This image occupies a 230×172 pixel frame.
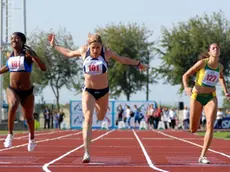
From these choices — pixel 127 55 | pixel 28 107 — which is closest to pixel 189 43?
pixel 127 55

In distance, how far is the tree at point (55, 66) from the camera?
80.2 meters

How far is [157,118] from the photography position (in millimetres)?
51781

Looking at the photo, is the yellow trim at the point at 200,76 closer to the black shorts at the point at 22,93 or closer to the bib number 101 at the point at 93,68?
the bib number 101 at the point at 93,68

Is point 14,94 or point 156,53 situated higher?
point 156,53

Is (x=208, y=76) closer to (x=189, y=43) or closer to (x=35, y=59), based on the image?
(x=35, y=59)

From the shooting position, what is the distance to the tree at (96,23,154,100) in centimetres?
8131

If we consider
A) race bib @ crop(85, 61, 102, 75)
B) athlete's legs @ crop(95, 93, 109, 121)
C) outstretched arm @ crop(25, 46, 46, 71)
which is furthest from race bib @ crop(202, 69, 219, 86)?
outstretched arm @ crop(25, 46, 46, 71)

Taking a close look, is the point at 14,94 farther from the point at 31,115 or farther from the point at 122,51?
the point at 122,51

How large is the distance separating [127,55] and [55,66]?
7.65m

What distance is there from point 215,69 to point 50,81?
68029 mm

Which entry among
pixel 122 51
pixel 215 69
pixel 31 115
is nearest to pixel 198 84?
pixel 215 69

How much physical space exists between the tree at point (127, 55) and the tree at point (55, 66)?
4.14 meters

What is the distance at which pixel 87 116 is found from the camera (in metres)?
12.9

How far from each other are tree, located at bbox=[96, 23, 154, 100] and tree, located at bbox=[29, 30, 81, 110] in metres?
4.14
